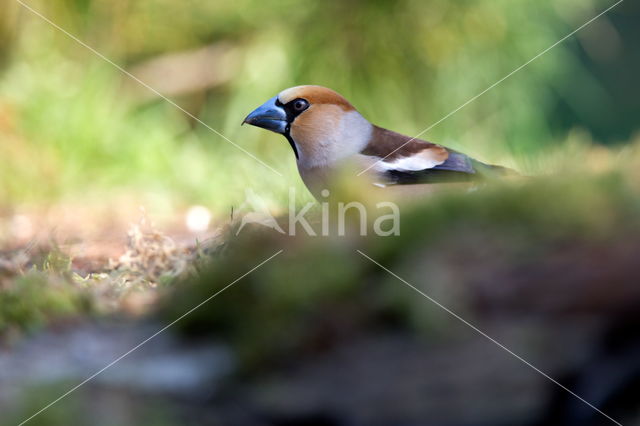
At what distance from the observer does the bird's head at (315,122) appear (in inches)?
67.0

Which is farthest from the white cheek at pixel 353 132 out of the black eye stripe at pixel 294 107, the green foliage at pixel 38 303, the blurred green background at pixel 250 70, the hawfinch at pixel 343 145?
the blurred green background at pixel 250 70

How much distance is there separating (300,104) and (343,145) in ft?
0.52

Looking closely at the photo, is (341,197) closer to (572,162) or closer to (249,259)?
(249,259)

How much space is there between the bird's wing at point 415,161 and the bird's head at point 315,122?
0.23 feet

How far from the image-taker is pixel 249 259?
938 millimetres

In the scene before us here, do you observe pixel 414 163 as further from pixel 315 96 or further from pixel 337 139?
pixel 315 96

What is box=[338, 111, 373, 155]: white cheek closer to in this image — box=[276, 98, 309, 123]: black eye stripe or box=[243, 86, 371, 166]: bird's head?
box=[243, 86, 371, 166]: bird's head

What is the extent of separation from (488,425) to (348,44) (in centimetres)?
330

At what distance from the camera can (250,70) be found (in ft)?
13.9

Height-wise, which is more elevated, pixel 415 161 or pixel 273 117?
pixel 273 117

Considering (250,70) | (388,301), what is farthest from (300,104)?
(250,70)

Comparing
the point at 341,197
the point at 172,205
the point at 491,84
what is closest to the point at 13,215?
Answer: the point at 172,205

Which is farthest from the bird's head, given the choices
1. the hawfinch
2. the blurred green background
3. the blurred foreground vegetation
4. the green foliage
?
the blurred green background

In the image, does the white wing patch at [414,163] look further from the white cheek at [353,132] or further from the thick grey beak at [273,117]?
the thick grey beak at [273,117]
